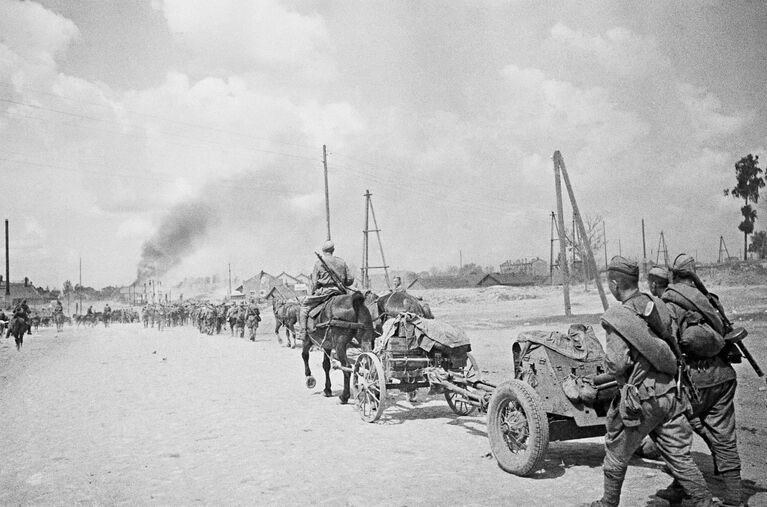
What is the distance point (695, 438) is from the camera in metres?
6.52

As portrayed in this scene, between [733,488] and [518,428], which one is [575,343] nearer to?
[518,428]

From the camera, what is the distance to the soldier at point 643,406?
3.72m

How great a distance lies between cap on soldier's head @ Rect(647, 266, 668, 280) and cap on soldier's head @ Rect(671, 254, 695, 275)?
27 cm

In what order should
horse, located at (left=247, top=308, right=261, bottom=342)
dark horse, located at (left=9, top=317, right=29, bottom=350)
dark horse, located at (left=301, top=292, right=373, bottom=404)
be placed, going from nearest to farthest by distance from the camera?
dark horse, located at (left=301, top=292, right=373, bottom=404)
dark horse, located at (left=9, top=317, right=29, bottom=350)
horse, located at (left=247, top=308, right=261, bottom=342)

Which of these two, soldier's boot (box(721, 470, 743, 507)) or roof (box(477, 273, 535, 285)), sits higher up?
roof (box(477, 273, 535, 285))

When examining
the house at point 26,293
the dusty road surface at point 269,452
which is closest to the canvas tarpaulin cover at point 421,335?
the dusty road surface at point 269,452

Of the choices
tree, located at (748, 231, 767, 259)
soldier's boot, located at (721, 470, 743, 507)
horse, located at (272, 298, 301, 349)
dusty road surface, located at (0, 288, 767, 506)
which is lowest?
dusty road surface, located at (0, 288, 767, 506)

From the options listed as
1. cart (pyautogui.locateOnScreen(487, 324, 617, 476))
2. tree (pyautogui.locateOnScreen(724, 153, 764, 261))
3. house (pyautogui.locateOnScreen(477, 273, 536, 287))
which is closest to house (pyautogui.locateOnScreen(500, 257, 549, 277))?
house (pyautogui.locateOnScreen(477, 273, 536, 287))

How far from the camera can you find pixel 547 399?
5.14 metres

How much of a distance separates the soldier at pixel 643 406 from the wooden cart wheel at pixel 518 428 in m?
0.97

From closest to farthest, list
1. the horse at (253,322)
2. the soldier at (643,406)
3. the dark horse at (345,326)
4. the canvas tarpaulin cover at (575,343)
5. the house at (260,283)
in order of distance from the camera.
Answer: the soldier at (643,406) → the canvas tarpaulin cover at (575,343) → the dark horse at (345,326) → the horse at (253,322) → the house at (260,283)

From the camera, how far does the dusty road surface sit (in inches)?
190

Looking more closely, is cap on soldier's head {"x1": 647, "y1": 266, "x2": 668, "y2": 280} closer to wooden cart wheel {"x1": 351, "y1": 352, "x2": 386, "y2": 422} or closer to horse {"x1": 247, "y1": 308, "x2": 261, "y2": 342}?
wooden cart wheel {"x1": 351, "y1": 352, "x2": 386, "y2": 422}

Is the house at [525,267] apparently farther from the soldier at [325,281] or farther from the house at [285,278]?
the soldier at [325,281]
